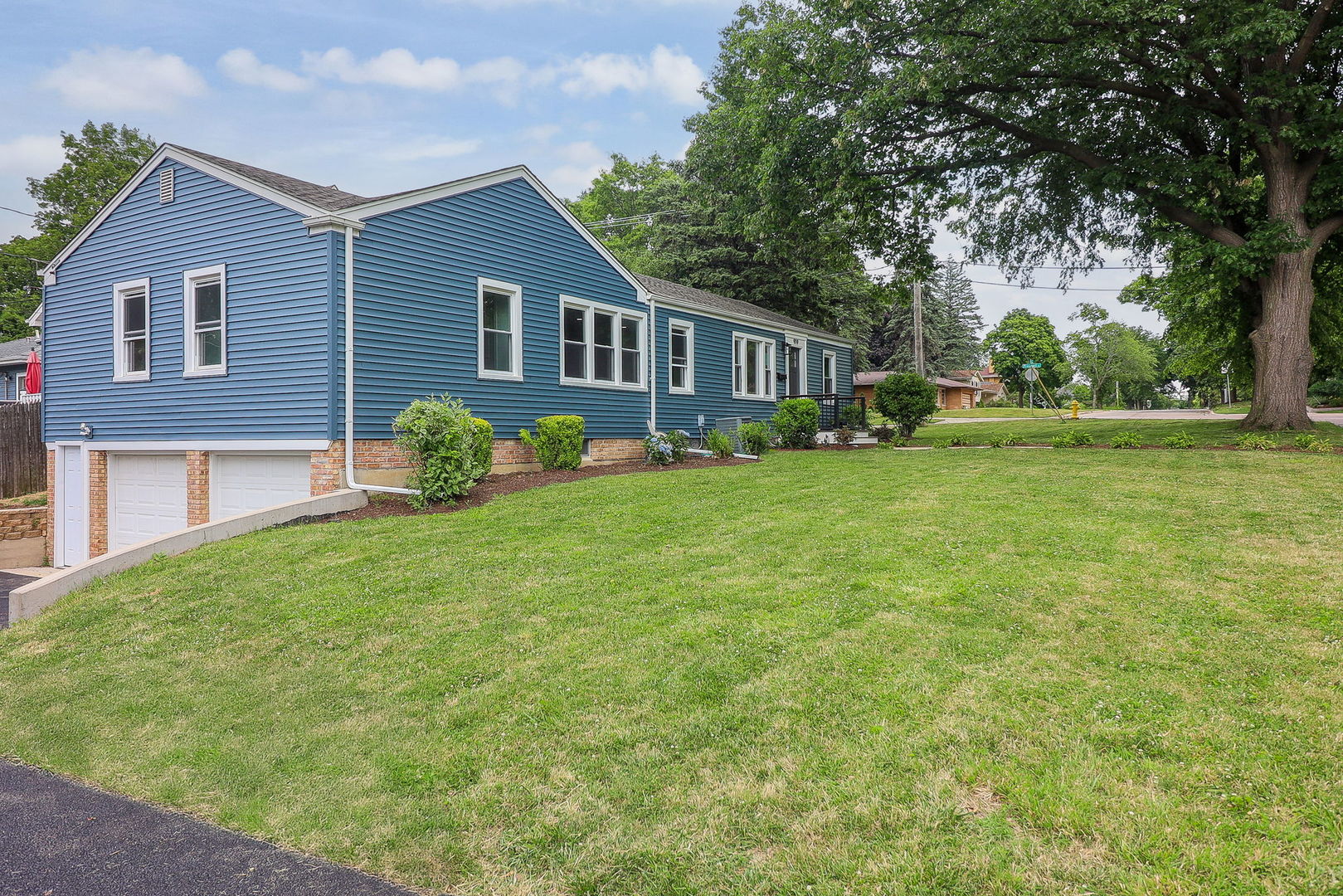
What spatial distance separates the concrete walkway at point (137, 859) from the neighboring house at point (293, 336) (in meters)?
6.93

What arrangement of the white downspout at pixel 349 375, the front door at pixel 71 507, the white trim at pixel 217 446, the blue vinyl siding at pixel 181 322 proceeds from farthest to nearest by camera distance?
1. the front door at pixel 71 507
2. the blue vinyl siding at pixel 181 322
3. the white trim at pixel 217 446
4. the white downspout at pixel 349 375

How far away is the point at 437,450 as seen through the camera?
9703 mm

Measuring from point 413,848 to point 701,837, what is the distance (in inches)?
46.6

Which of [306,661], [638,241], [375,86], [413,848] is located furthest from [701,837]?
[638,241]

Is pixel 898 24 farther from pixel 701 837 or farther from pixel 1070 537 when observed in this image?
pixel 701 837

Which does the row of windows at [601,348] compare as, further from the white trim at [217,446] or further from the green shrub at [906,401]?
the green shrub at [906,401]

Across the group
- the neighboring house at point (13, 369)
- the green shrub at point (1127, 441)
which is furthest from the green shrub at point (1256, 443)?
the neighboring house at point (13, 369)

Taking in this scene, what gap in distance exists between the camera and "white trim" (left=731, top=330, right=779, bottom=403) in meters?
19.2

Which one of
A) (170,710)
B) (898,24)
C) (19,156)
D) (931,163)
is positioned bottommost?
(170,710)

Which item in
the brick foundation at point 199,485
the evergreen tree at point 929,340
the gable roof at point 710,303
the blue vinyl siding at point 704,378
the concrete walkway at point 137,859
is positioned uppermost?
the evergreen tree at point 929,340

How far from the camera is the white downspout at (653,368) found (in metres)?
16.1

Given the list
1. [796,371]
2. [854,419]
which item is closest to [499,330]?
[796,371]

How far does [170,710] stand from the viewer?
4.59 metres

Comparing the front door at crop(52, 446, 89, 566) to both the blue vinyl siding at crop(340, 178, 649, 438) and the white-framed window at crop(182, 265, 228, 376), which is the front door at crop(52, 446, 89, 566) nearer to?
the white-framed window at crop(182, 265, 228, 376)
